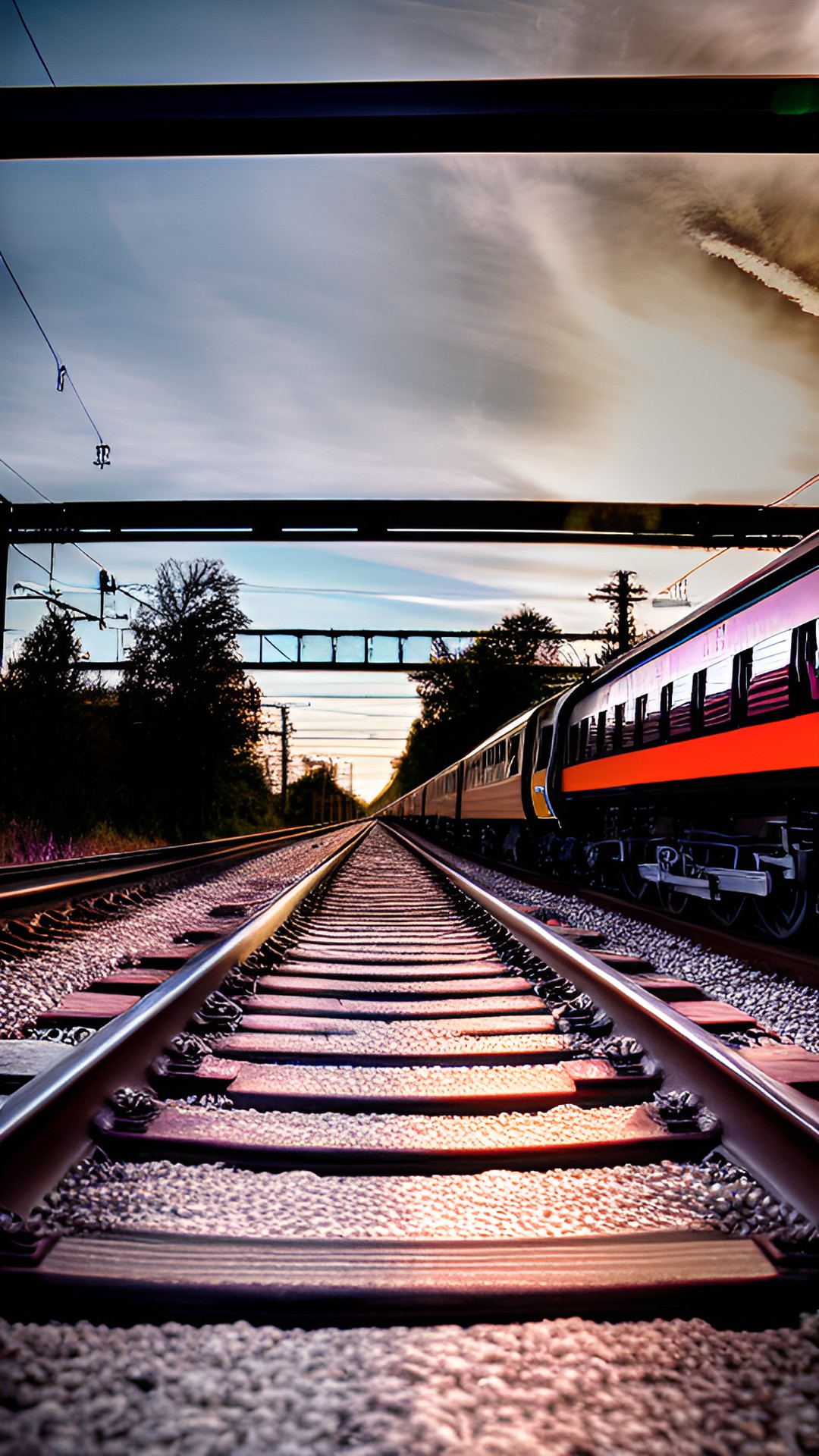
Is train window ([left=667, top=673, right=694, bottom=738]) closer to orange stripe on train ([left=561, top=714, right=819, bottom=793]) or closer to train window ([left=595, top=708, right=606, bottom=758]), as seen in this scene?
orange stripe on train ([left=561, top=714, right=819, bottom=793])

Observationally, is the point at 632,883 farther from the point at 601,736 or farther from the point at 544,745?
the point at 544,745

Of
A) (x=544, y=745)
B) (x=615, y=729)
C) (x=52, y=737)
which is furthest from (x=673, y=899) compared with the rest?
(x=52, y=737)

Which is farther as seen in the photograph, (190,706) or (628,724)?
(190,706)

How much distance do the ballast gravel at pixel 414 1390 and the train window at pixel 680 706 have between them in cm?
670

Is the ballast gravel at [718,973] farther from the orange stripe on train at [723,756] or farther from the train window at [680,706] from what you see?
the train window at [680,706]

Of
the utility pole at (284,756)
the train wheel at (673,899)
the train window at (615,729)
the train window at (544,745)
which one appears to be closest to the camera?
the train wheel at (673,899)

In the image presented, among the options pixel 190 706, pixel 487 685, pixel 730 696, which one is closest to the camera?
pixel 730 696

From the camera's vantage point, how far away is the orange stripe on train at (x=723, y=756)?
217 inches

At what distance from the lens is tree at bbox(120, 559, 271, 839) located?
32.6 m

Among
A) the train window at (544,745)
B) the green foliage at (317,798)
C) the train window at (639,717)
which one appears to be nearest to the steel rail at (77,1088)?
the train window at (639,717)

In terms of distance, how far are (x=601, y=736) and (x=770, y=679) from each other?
488 centimetres

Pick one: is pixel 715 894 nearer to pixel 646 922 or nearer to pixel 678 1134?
pixel 646 922

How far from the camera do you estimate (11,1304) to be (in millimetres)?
1435

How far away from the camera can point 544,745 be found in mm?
13875
